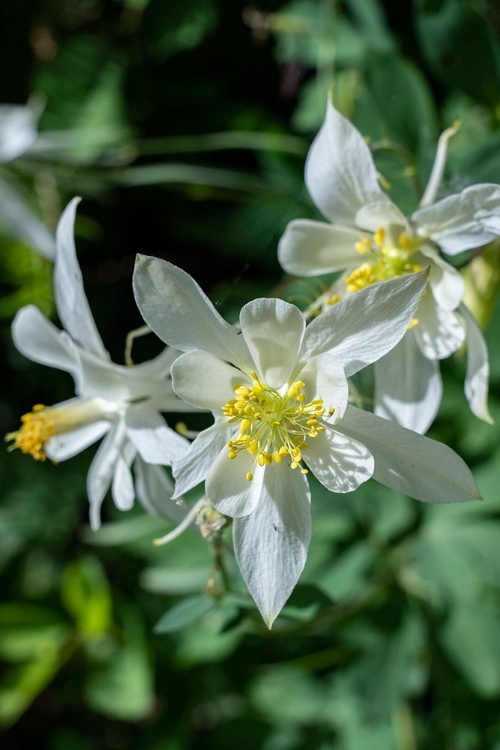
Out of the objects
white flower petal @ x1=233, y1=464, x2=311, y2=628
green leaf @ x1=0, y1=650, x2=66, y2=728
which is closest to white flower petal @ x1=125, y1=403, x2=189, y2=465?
white flower petal @ x1=233, y1=464, x2=311, y2=628

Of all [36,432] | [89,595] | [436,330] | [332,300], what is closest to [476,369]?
[436,330]

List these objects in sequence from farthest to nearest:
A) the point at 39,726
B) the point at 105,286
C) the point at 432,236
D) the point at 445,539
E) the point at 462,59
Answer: the point at 39,726 → the point at 105,286 → the point at 445,539 → the point at 462,59 → the point at 432,236

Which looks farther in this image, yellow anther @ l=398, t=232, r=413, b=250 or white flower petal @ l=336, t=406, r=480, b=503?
yellow anther @ l=398, t=232, r=413, b=250

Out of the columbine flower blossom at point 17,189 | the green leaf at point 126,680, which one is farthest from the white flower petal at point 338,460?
the green leaf at point 126,680

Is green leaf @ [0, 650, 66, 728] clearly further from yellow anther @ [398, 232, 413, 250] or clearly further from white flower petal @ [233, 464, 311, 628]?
yellow anther @ [398, 232, 413, 250]

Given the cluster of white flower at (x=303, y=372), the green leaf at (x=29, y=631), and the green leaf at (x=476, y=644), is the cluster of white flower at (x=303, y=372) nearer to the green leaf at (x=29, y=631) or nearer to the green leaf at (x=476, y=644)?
the green leaf at (x=476, y=644)

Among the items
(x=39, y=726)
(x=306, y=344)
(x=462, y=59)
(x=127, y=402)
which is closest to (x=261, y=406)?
(x=306, y=344)

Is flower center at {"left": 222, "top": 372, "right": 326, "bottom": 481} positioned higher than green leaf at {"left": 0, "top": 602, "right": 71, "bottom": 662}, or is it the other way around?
flower center at {"left": 222, "top": 372, "right": 326, "bottom": 481}

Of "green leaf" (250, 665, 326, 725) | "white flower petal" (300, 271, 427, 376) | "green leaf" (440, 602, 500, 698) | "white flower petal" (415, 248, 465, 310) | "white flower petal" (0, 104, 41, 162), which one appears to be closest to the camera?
"white flower petal" (300, 271, 427, 376)

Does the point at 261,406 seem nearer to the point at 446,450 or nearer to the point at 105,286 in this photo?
the point at 446,450

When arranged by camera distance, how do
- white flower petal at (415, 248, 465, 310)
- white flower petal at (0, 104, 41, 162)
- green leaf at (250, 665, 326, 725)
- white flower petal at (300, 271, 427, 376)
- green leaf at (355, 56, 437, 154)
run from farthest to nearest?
1. green leaf at (250, 665, 326, 725)
2. white flower petal at (0, 104, 41, 162)
3. green leaf at (355, 56, 437, 154)
4. white flower petal at (415, 248, 465, 310)
5. white flower petal at (300, 271, 427, 376)
